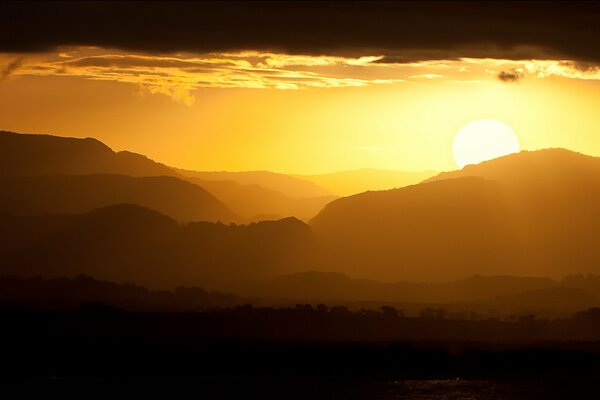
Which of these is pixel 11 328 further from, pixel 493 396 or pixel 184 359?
pixel 493 396

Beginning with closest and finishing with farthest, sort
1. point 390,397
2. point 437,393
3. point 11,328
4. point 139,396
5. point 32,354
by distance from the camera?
point 139,396 → point 390,397 → point 437,393 → point 32,354 → point 11,328

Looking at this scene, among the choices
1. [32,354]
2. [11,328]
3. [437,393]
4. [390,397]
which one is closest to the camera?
[390,397]

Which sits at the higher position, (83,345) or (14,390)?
(83,345)

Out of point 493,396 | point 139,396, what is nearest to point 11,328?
point 139,396

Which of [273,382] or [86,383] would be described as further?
[273,382]

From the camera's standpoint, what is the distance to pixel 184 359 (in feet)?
655

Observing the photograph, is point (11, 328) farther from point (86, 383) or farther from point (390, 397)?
point (390, 397)

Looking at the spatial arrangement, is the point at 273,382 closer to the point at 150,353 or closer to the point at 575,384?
the point at 150,353

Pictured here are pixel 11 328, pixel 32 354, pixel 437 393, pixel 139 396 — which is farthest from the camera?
pixel 11 328

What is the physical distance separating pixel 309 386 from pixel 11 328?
51126 millimetres

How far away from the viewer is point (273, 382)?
601 feet

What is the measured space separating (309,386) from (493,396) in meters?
26.8

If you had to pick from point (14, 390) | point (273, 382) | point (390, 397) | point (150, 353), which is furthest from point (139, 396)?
point (150, 353)

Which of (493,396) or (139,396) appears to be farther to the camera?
(493,396)
